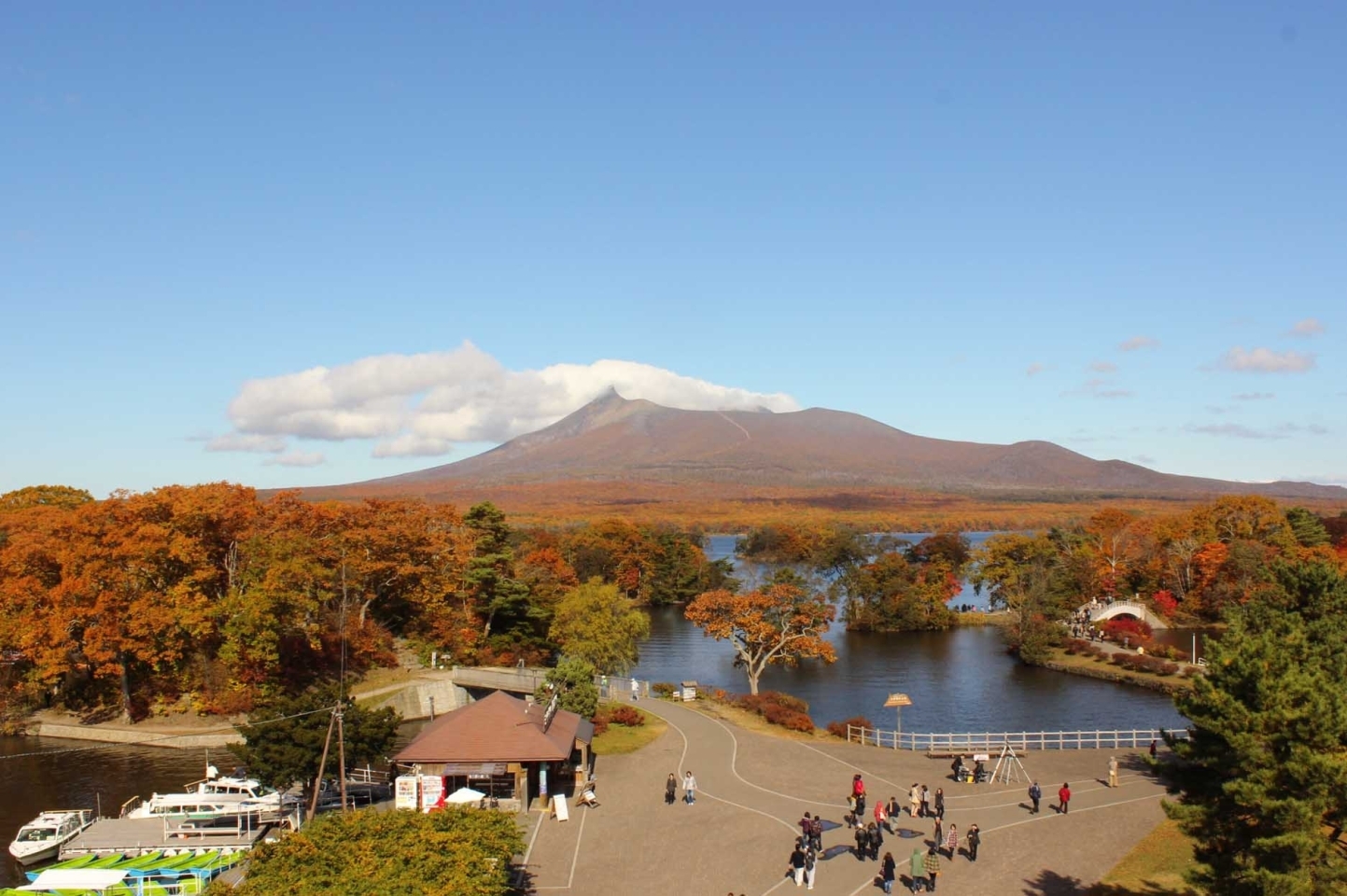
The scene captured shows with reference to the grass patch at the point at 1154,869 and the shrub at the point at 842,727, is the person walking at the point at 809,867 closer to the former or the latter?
the grass patch at the point at 1154,869

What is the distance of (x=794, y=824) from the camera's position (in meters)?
24.0

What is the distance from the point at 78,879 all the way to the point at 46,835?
198 inches

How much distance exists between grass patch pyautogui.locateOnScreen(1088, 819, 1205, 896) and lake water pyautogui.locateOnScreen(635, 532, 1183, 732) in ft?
64.4

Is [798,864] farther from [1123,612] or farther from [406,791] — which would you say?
[1123,612]

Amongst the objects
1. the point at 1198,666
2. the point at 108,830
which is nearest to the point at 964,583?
the point at 1198,666

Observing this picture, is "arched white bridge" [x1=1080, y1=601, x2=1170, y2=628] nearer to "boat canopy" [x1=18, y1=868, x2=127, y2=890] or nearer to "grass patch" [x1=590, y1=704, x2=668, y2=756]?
"grass patch" [x1=590, y1=704, x2=668, y2=756]

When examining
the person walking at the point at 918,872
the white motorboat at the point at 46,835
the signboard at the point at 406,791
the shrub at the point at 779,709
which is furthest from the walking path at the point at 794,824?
the white motorboat at the point at 46,835

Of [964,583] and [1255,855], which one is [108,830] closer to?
[1255,855]

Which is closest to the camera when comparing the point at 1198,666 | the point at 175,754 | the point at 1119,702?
the point at 175,754

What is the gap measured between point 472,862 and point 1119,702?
129 ft

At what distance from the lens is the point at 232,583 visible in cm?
4312

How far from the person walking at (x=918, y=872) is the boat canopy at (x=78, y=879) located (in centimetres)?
1749

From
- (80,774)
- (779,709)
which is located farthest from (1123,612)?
(80,774)

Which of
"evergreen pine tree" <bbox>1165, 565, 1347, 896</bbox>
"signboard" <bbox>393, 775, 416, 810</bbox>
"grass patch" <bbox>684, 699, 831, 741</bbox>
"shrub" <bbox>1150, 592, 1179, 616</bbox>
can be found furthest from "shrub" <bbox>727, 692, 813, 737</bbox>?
"shrub" <bbox>1150, 592, 1179, 616</bbox>
